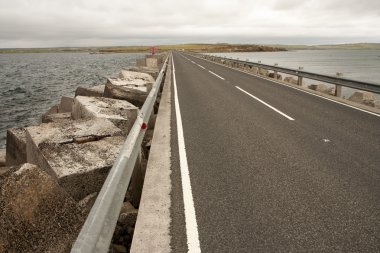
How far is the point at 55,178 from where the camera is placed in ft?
12.4

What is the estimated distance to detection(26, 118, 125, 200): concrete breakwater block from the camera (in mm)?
3871

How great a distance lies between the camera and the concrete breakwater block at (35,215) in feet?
9.14

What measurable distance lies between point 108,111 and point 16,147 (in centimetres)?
197

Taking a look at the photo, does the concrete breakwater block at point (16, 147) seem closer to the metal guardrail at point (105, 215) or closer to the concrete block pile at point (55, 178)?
the concrete block pile at point (55, 178)

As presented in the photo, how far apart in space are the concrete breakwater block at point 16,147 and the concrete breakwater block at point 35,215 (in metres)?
3.55

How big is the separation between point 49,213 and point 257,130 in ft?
17.3

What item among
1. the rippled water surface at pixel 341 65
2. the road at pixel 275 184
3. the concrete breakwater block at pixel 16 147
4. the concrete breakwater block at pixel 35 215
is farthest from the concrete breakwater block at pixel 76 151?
the rippled water surface at pixel 341 65

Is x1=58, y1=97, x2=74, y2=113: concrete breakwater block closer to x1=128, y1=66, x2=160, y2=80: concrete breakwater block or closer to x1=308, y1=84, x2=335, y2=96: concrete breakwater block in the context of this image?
x1=128, y1=66, x2=160, y2=80: concrete breakwater block

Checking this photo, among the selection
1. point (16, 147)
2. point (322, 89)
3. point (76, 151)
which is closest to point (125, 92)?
point (16, 147)

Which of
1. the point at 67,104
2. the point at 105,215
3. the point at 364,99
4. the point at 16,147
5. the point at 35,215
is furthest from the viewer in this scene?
the point at 364,99

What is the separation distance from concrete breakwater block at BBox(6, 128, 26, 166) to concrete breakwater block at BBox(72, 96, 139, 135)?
126 cm

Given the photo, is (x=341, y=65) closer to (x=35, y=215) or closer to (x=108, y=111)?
(x=108, y=111)

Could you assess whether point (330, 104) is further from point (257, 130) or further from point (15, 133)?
point (15, 133)

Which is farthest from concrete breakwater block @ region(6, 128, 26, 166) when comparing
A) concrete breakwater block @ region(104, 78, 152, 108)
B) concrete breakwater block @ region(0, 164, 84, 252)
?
concrete breakwater block @ region(0, 164, 84, 252)
